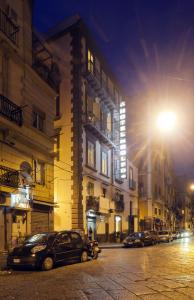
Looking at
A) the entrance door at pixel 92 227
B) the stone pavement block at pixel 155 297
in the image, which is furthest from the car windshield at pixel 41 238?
the entrance door at pixel 92 227

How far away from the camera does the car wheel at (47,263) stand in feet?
54.7

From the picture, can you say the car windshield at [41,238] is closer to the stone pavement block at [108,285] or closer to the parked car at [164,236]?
the stone pavement block at [108,285]

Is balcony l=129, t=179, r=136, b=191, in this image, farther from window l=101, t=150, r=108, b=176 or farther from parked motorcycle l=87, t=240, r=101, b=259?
parked motorcycle l=87, t=240, r=101, b=259

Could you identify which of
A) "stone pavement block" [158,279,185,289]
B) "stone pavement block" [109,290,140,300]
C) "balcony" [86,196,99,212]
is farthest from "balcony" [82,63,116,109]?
"stone pavement block" [109,290,140,300]

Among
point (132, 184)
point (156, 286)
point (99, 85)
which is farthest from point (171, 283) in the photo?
point (132, 184)

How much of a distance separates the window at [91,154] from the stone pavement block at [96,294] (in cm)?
2473

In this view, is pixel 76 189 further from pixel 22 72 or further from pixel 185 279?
pixel 185 279

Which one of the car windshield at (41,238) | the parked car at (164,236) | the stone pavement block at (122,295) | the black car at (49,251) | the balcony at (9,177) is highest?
the balcony at (9,177)

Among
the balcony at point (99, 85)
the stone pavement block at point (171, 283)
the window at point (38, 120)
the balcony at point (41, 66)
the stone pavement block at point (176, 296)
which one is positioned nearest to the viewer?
the stone pavement block at point (176, 296)

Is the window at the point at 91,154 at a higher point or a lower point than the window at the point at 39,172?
higher

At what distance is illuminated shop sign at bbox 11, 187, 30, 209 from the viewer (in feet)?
75.5

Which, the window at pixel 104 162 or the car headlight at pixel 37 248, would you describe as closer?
the car headlight at pixel 37 248

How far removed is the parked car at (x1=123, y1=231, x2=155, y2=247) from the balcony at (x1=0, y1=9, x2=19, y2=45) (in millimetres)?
18320

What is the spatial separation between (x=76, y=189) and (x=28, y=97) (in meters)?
10.4
